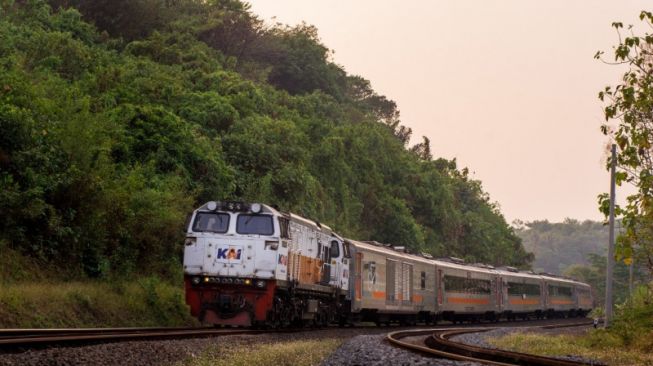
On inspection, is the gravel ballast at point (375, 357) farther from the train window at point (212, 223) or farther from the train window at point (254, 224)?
the train window at point (212, 223)

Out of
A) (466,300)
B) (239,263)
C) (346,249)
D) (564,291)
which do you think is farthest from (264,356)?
(564,291)

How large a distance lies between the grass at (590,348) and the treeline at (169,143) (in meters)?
13.2

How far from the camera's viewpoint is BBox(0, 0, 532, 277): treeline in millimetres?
25969

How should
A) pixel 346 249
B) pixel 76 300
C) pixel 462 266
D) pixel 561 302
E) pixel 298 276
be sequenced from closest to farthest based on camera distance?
pixel 76 300 < pixel 298 276 < pixel 346 249 < pixel 462 266 < pixel 561 302

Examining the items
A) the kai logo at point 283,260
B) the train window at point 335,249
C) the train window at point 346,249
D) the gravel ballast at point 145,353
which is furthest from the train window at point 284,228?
the train window at point 346,249

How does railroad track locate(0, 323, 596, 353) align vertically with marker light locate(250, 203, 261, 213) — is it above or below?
below

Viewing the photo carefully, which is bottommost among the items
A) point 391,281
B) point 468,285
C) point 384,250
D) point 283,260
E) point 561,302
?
point 283,260

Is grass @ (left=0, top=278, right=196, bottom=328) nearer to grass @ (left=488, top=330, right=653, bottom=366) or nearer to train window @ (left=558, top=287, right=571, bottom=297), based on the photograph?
grass @ (left=488, top=330, right=653, bottom=366)

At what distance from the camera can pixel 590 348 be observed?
2209cm

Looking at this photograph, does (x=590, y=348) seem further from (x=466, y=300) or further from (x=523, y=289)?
(x=523, y=289)

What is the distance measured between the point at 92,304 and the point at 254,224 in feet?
17.0

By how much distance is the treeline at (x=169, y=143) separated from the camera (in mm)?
25969

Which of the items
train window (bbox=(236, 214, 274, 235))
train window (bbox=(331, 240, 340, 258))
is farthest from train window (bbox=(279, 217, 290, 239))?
train window (bbox=(331, 240, 340, 258))

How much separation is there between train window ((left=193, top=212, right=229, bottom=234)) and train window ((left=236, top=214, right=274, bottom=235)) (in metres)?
0.41
